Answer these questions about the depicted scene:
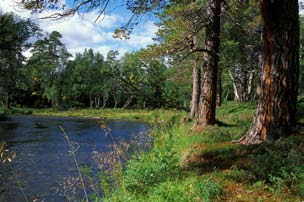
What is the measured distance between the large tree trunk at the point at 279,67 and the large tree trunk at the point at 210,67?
15.0 feet

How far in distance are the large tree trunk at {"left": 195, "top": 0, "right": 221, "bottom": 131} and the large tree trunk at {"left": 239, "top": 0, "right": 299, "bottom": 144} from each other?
15.0 ft

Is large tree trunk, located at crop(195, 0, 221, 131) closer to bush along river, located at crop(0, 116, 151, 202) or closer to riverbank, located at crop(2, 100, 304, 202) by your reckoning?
bush along river, located at crop(0, 116, 151, 202)

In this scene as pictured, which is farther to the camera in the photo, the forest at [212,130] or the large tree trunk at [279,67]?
the large tree trunk at [279,67]

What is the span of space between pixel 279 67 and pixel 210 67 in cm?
474

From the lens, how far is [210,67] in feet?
39.1

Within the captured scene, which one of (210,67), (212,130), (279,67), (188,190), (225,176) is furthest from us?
(210,67)

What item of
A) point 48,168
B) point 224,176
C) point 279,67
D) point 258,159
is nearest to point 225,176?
point 224,176

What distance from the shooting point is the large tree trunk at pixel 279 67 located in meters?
7.20

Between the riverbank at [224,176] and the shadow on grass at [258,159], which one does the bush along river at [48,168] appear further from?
the shadow on grass at [258,159]

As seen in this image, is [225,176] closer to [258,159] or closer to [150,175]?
[258,159]

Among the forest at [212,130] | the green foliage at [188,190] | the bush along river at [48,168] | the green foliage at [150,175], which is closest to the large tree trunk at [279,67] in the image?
A: the forest at [212,130]

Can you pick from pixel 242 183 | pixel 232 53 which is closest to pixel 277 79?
pixel 242 183

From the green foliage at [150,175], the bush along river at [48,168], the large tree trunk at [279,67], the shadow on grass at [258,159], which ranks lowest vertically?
the bush along river at [48,168]

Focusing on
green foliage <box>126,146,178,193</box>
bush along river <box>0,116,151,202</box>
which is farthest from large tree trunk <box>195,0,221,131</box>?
green foliage <box>126,146,178,193</box>
